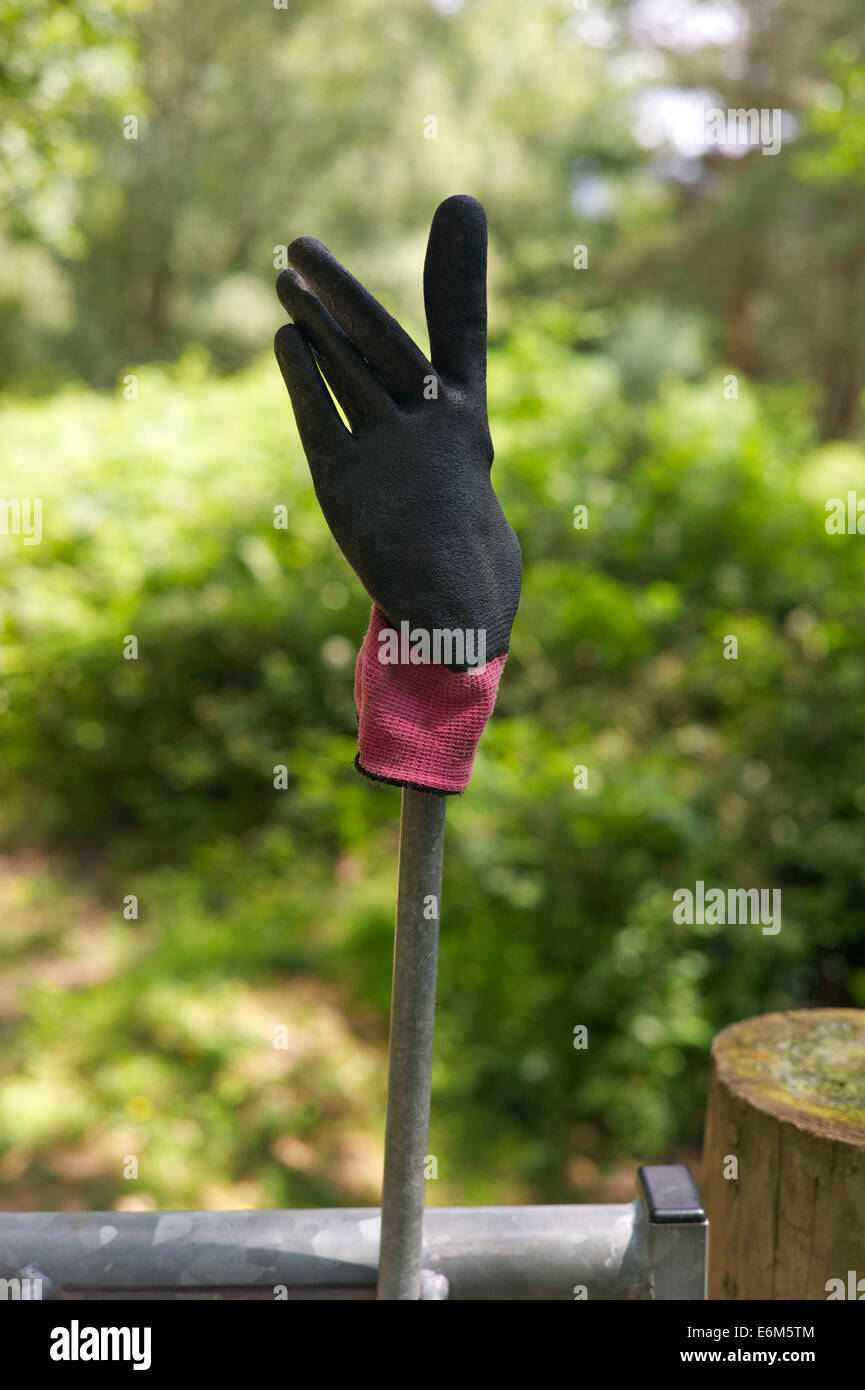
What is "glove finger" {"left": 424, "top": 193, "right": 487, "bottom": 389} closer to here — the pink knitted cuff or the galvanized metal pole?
the pink knitted cuff

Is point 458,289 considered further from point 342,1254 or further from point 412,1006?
point 342,1254

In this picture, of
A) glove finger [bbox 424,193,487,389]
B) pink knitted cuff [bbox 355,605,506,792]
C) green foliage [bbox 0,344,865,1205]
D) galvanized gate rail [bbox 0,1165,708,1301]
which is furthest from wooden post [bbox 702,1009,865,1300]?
green foliage [bbox 0,344,865,1205]

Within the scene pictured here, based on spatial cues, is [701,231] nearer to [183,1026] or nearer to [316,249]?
[183,1026]

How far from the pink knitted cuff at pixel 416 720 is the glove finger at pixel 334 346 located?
0.64ft

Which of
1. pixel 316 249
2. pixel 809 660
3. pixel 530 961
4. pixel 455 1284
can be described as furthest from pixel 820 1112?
pixel 809 660

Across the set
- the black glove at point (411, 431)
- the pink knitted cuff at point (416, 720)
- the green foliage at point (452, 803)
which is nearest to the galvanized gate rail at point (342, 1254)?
the pink knitted cuff at point (416, 720)

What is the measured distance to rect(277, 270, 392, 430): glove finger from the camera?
99 cm

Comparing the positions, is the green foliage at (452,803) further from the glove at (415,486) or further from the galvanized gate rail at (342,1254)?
the glove at (415,486)

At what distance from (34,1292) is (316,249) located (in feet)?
3.64

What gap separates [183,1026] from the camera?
11.4 feet

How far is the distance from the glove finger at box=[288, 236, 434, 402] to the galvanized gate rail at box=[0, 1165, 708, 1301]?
0.92 metres

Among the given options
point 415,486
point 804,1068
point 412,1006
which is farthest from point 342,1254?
point 415,486

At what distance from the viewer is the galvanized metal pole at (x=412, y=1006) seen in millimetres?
1028

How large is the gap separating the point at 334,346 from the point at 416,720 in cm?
35
